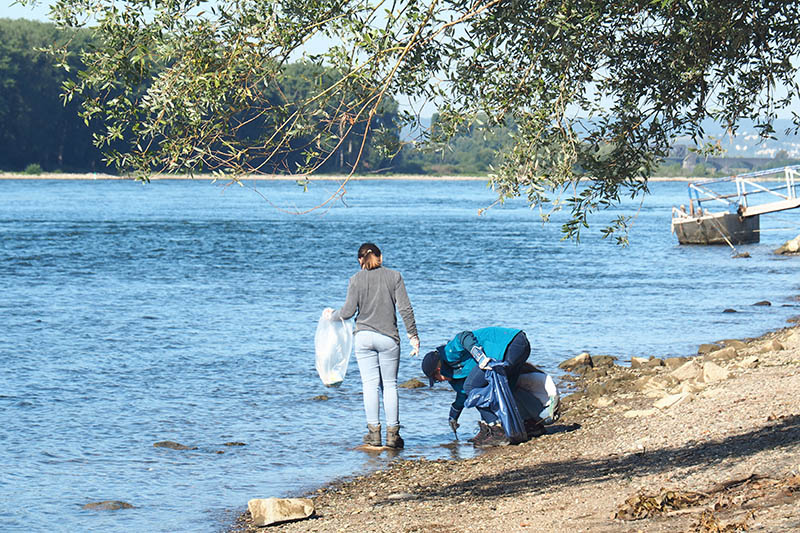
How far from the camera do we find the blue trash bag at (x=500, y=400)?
9.77 m

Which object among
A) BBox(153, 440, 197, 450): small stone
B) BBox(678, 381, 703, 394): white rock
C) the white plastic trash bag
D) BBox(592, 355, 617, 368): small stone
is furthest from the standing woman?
BBox(592, 355, 617, 368): small stone

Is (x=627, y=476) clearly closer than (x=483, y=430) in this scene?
Yes

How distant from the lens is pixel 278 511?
8305 millimetres

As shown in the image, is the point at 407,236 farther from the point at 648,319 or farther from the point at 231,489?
the point at 231,489

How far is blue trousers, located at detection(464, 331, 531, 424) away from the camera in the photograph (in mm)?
9641

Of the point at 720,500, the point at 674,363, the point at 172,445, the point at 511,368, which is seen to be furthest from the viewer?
the point at 674,363

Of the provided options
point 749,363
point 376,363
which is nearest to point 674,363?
point 749,363

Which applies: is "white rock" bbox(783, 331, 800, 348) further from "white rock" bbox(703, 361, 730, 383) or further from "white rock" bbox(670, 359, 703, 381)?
"white rock" bbox(703, 361, 730, 383)

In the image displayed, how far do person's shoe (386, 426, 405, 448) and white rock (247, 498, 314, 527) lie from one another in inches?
103

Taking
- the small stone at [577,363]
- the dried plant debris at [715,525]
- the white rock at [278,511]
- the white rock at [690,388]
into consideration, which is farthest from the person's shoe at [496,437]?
the small stone at [577,363]

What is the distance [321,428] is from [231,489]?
257 centimetres

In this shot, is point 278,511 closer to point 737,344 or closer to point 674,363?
point 674,363

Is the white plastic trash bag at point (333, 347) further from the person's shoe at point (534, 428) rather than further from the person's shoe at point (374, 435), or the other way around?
the person's shoe at point (534, 428)

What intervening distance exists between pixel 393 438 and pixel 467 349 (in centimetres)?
182
